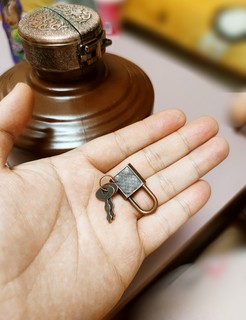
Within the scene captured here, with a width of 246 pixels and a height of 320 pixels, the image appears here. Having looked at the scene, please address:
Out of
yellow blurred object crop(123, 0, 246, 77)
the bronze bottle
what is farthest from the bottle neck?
yellow blurred object crop(123, 0, 246, 77)

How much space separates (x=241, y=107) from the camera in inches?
30.2

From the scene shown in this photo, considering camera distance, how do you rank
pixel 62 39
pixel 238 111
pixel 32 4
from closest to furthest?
pixel 62 39
pixel 238 111
pixel 32 4

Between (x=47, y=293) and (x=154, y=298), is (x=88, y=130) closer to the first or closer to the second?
(x=47, y=293)

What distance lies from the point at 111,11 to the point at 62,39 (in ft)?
1.05

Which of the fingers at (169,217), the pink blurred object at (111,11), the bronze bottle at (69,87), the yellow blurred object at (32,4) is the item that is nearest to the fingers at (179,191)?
the fingers at (169,217)

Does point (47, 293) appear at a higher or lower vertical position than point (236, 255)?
higher

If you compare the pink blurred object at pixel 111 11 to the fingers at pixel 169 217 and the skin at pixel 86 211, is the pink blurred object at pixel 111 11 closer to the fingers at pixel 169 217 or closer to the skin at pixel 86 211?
the skin at pixel 86 211

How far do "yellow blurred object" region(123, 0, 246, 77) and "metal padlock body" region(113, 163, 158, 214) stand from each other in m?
0.23

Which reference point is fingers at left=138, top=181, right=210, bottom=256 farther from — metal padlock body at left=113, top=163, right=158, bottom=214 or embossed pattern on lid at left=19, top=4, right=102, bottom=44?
embossed pattern on lid at left=19, top=4, right=102, bottom=44

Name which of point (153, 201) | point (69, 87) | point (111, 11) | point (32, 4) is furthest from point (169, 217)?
point (32, 4)

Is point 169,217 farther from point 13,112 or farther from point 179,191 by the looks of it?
point 13,112

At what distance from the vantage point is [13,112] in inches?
20.4

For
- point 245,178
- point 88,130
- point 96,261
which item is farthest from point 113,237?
point 245,178

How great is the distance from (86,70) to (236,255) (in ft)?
1.49
